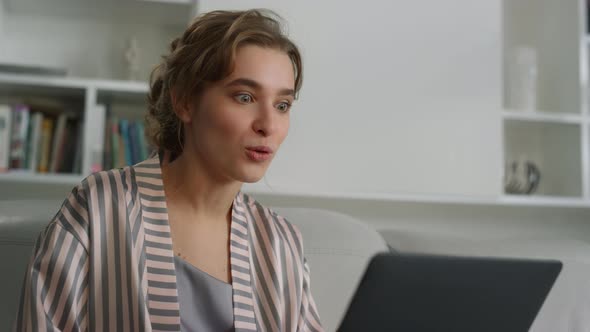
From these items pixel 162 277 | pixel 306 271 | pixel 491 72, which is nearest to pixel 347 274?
pixel 306 271

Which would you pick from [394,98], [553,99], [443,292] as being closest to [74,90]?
[394,98]

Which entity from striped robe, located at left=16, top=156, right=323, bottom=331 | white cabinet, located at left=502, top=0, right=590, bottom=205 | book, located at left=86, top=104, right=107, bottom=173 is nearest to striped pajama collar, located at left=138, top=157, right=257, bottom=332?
striped robe, located at left=16, top=156, right=323, bottom=331

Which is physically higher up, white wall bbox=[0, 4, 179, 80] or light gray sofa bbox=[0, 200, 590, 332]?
white wall bbox=[0, 4, 179, 80]

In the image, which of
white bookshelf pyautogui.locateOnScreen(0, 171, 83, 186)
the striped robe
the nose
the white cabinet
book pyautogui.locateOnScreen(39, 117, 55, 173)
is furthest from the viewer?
the white cabinet

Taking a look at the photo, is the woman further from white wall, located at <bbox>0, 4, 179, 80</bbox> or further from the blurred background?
white wall, located at <bbox>0, 4, 179, 80</bbox>

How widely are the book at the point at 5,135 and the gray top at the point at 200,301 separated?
1.24m

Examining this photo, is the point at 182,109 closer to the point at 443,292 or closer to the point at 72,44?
the point at 443,292

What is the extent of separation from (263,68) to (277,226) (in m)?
0.35

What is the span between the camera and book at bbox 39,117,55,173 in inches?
85.7

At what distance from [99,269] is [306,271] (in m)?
0.44

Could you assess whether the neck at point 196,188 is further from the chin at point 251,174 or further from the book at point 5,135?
the book at point 5,135

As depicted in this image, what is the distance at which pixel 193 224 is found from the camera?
3.75 feet

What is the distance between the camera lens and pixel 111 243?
40.3 inches

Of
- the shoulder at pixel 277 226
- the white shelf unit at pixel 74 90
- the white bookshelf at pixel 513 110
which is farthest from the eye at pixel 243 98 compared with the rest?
the white shelf unit at pixel 74 90
